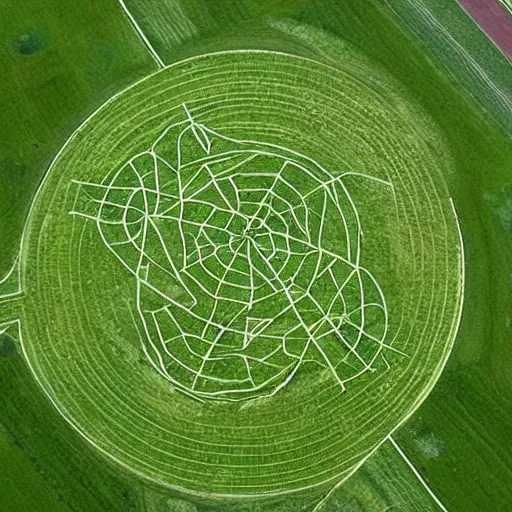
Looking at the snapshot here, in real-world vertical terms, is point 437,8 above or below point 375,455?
above

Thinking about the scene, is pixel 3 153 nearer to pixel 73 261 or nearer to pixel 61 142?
pixel 61 142

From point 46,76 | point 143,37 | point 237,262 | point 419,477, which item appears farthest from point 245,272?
point 46,76

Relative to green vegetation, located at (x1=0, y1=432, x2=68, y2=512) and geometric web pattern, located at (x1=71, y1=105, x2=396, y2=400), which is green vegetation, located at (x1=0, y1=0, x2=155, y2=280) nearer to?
geometric web pattern, located at (x1=71, y1=105, x2=396, y2=400)

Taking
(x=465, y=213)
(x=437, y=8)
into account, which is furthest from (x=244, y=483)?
(x=437, y=8)

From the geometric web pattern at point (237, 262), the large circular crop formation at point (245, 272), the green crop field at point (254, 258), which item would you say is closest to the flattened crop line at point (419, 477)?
the green crop field at point (254, 258)

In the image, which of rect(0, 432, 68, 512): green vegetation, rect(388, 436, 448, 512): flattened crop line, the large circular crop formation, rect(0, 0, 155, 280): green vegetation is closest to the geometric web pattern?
the large circular crop formation

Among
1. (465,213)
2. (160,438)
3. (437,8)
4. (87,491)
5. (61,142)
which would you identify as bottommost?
(87,491)

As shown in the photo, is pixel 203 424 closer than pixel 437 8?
Yes
